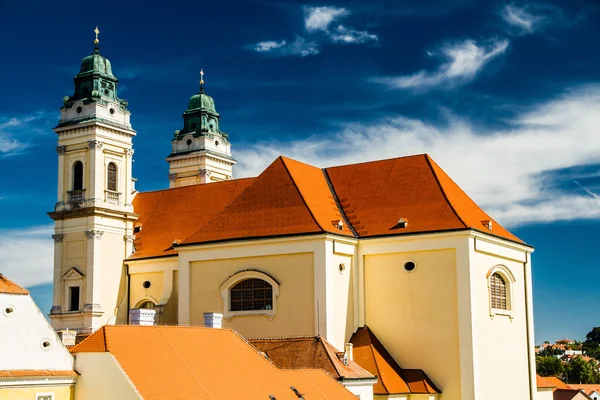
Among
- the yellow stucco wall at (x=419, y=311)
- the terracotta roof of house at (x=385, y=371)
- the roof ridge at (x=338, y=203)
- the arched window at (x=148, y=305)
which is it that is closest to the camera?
the terracotta roof of house at (x=385, y=371)

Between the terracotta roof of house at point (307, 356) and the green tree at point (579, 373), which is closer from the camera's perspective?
the terracotta roof of house at point (307, 356)

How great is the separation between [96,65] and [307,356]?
26.6 metres

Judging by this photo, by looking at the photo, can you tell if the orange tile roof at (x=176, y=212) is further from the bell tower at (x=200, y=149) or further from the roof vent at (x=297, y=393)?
the roof vent at (x=297, y=393)

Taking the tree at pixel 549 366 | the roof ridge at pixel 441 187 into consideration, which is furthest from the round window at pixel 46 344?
the tree at pixel 549 366

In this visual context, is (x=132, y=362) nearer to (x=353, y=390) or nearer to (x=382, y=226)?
(x=353, y=390)

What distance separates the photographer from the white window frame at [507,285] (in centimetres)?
4288

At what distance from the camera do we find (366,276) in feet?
144

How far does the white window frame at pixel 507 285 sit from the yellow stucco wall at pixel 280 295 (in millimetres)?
8279

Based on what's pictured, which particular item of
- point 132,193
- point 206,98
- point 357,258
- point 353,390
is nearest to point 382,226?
point 357,258

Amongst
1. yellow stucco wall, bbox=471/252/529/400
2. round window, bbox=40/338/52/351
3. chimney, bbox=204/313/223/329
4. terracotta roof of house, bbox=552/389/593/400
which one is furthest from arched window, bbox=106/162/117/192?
terracotta roof of house, bbox=552/389/593/400

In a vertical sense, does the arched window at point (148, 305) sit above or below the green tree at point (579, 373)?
above

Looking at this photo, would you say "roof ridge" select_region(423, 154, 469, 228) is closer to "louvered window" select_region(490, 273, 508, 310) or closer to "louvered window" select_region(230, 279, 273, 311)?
"louvered window" select_region(490, 273, 508, 310)

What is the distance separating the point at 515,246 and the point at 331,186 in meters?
9.68

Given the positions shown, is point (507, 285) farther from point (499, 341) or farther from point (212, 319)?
point (212, 319)
